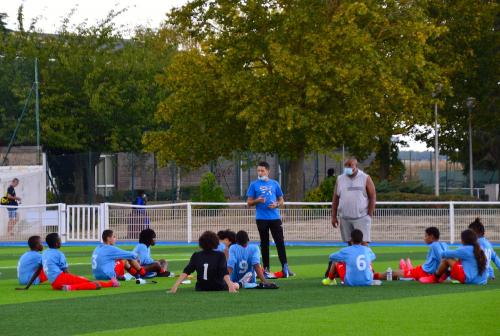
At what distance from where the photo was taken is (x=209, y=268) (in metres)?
17.3

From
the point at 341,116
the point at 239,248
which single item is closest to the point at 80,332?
the point at 239,248

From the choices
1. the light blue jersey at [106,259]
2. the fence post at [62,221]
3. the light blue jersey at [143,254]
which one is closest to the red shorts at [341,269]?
the light blue jersey at [106,259]

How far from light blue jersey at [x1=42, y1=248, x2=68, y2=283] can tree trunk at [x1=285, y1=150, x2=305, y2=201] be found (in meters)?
31.1

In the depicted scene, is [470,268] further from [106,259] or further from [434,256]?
[106,259]

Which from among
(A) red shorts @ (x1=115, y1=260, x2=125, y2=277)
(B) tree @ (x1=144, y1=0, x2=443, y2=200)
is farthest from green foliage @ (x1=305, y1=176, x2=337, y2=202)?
(A) red shorts @ (x1=115, y1=260, x2=125, y2=277)

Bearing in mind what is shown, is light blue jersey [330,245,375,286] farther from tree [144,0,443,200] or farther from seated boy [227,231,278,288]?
tree [144,0,443,200]

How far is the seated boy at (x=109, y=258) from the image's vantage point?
1916 centimetres

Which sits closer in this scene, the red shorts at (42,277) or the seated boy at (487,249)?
the seated boy at (487,249)

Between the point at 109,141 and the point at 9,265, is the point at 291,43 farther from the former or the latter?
the point at 9,265

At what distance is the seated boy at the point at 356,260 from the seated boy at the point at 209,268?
165 centimetres

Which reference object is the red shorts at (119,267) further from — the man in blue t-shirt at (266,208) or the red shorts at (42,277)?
the man in blue t-shirt at (266,208)

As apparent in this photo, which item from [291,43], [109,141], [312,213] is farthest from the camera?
[109,141]

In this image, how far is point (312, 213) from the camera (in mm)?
36125

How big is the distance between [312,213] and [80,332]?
23.8 metres
